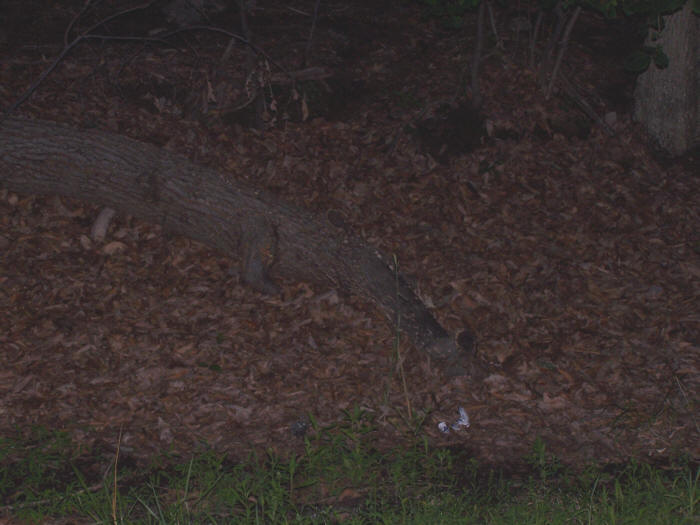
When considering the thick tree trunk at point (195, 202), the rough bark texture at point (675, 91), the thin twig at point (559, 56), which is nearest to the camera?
the thick tree trunk at point (195, 202)

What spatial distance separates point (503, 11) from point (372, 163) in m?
3.57

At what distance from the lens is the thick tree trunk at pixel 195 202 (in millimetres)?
5715

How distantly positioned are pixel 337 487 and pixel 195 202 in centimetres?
284

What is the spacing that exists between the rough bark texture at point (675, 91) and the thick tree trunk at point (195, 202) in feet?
12.4

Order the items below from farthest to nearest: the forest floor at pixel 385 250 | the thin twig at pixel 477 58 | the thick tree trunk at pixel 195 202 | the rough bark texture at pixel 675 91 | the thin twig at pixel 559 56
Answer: the thin twig at pixel 559 56
the thin twig at pixel 477 58
the rough bark texture at pixel 675 91
the thick tree trunk at pixel 195 202
the forest floor at pixel 385 250

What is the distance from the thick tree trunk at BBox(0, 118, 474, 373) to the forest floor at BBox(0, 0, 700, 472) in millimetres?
203

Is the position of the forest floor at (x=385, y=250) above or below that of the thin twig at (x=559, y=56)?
below

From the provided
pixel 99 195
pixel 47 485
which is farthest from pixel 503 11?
pixel 47 485

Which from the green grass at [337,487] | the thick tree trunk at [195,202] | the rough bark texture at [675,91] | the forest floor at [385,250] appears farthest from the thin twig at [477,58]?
the green grass at [337,487]

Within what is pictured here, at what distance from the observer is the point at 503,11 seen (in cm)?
935

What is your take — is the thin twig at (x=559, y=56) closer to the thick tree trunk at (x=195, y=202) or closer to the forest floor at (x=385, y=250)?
the forest floor at (x=385, y=250)

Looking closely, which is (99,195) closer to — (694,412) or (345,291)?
(345,291)

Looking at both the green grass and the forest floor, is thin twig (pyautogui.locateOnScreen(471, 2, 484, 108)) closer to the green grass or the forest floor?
the forest floor

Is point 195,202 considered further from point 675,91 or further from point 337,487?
point 675,91
